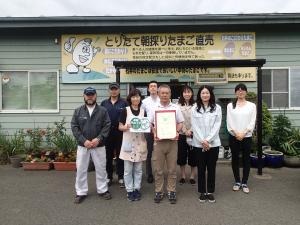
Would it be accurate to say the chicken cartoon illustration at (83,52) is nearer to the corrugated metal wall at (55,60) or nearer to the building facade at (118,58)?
the building facade at (118,58)

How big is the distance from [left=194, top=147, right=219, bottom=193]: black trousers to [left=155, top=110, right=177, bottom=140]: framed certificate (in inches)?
24.3

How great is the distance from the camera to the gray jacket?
17.1 feet

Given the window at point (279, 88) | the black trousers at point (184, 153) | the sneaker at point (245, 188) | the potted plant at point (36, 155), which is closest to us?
the sneaker at point (245, 188)

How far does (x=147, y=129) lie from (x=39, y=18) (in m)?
4.75

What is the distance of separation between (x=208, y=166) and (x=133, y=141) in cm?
128

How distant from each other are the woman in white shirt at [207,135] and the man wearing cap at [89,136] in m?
1.49

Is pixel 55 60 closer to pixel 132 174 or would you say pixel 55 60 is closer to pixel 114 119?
pixel 114 119

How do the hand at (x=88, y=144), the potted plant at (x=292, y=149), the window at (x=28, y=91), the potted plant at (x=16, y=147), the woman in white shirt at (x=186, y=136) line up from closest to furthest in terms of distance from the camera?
the hand at (x=88, y=144)
the woman in white shirt at (x=186, y=136)
the potted plant at (x=292, y=149)
the potted plant at (x=16, y=147)
the window at (x=28, y=91)

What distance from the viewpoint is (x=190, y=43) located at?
28.2 feet

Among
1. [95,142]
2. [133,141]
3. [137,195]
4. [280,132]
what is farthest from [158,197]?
[280,132]

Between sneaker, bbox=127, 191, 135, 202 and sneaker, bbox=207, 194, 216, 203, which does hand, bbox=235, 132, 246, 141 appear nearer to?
sneaker, bbox=207, 194, 216, 203

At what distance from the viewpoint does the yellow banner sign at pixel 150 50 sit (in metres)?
8.58

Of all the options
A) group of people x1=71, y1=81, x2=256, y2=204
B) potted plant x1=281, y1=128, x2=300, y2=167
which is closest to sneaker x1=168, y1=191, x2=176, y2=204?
group of people x1=71, y1=81, x2=256, y2=204

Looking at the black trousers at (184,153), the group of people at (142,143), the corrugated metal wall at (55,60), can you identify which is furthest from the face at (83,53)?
the black trousers at (184,153)
